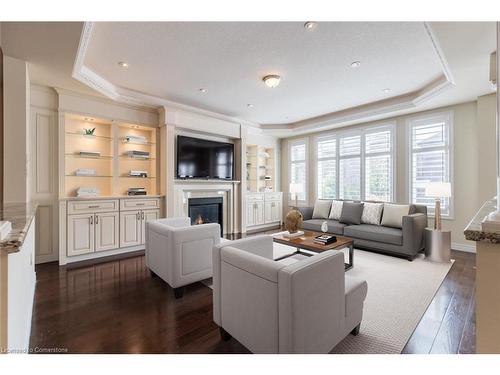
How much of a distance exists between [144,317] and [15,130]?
8.41 ft

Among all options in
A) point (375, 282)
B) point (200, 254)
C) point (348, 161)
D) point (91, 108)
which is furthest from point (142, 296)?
point (348, 161)

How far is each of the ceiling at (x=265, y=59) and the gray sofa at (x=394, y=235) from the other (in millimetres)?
1979

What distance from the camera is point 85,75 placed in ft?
10.1

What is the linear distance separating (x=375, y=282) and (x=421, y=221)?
1.65 metres

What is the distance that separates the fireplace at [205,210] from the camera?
493 centimetres

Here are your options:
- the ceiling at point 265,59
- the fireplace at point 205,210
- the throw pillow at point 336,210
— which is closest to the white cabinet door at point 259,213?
the fireplace at point 205,210

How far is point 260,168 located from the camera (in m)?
6.81

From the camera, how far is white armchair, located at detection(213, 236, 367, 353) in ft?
4.22

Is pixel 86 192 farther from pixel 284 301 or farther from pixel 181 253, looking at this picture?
pixel 284 301

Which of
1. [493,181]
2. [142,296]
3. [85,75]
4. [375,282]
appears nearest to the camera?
[142,296]

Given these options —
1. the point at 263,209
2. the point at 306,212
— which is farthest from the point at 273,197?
the point at 306,212

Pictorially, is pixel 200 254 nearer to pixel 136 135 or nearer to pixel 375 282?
pixel 375 282

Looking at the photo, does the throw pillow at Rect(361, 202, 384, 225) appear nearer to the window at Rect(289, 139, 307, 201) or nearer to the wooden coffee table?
the wooden coffee table

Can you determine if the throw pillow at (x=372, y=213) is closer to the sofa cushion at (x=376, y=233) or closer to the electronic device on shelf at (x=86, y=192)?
the sofa cushion at (x=376, y=233)
